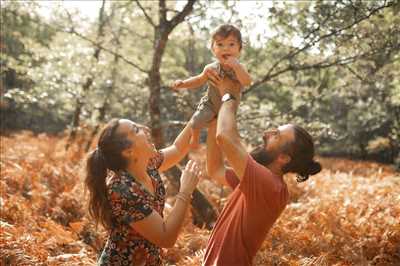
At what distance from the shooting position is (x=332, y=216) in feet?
24.9

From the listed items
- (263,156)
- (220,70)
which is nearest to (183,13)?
(220,70)

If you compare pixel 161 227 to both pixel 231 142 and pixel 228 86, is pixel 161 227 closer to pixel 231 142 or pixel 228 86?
pixel 231 142

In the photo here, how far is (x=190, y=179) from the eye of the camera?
111 inches

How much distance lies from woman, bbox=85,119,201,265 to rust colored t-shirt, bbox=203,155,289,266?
318mm

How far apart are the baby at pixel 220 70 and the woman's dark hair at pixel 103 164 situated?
0.66 meters

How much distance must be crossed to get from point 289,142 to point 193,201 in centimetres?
489

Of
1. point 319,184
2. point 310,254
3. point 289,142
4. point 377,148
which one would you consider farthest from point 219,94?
point 377,148

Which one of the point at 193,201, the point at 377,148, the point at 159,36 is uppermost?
the point at 159,36

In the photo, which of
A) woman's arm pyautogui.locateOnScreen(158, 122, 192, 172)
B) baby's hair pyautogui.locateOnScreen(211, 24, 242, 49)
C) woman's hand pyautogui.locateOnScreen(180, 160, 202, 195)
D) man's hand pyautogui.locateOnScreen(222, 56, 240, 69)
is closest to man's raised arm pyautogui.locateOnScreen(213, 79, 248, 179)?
woman's hand pyautogui.locateOnScreen(180, 160, 202, 195)

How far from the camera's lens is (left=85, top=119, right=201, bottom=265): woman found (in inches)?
107

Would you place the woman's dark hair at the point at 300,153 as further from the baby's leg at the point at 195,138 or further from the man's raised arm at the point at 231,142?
the baby's leg at the point at 195,138

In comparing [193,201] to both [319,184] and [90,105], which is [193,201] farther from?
[90,105]

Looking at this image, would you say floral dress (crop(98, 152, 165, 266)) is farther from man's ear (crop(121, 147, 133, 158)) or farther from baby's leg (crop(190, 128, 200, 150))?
baby's leg (crop(190, 128, 200, 150))

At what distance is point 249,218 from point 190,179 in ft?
1.36
